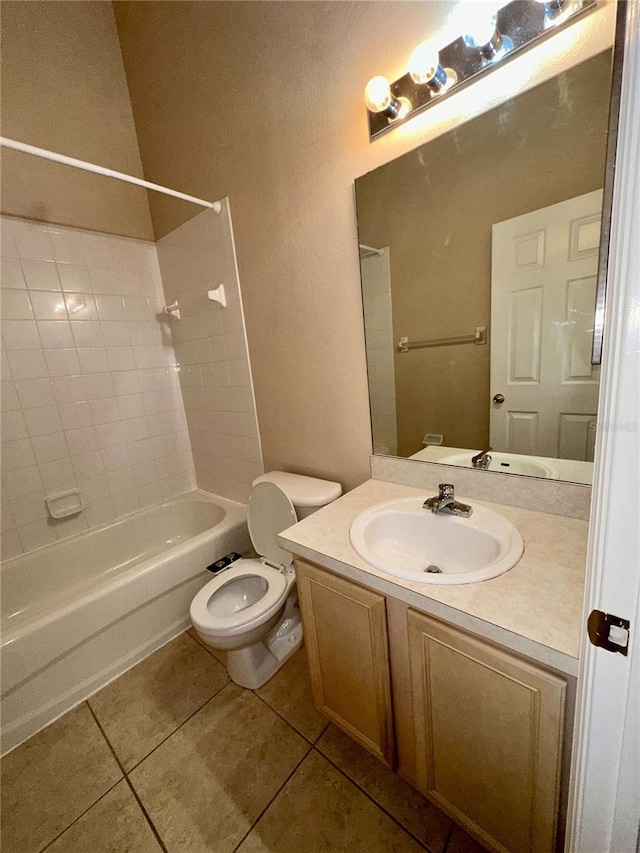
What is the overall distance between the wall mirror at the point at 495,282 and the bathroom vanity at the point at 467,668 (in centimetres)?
31

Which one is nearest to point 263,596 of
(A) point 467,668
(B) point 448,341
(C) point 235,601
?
(C) point 235,601

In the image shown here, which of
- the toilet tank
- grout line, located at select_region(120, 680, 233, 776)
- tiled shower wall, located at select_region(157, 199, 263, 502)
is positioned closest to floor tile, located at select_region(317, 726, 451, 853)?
grout line, located at select_region(120, 680, 233, 776)

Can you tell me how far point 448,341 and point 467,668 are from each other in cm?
92

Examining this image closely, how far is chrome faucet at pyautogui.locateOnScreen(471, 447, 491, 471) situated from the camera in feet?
3.53

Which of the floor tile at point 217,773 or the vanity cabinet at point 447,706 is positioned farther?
the floor tile at point 217,773

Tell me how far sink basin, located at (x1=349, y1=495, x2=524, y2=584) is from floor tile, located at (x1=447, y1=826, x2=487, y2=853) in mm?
702

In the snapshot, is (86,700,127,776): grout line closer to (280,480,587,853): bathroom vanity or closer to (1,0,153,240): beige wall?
(280,480,587,853): bathroom vanity

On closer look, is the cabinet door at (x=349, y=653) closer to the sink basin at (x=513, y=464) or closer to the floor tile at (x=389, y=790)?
the floor tile at (x=389, y=790)

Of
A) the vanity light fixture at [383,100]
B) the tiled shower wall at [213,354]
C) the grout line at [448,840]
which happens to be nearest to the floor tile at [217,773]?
the grout line at [448,840]

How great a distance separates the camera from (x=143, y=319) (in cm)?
214

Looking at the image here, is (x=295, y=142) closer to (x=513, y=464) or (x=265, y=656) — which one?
(x=513, y=464)

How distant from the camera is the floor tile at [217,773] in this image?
965mm

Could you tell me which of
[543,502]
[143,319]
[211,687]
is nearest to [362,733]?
[211,687]

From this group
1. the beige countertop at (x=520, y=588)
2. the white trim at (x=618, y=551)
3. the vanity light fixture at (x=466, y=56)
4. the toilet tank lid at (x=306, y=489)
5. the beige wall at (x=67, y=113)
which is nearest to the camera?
the white trim at (x=618, y=551)
